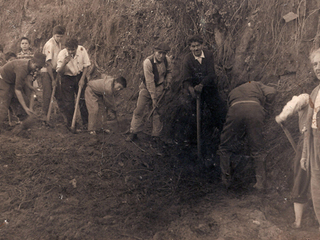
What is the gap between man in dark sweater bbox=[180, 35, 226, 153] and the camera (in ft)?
13.6

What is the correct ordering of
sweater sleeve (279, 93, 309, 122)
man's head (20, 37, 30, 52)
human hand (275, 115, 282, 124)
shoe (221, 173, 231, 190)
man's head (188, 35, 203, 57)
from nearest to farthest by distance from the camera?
sweater sleeve (279, 93, 309, 122)
human hand (275, 115, 282, 124)
shoe (221, 173, 231, 190)
man's head (188, 35, 203, 57)
man's head (20, 37, 30, 52)

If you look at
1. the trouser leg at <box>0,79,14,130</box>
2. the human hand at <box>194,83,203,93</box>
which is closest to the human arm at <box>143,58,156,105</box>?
the human hand at <box>194,83,203,93</box>

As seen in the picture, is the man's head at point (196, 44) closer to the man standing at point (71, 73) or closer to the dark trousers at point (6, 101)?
the man standing at point (71, 73)

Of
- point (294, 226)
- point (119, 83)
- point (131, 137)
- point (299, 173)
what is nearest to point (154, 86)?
point (119, 83)

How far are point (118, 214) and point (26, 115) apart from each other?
1.73m

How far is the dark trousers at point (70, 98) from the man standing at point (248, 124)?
1841 millimetres

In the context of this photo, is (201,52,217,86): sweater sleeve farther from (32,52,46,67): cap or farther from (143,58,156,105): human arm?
(32,52,46,67): cap

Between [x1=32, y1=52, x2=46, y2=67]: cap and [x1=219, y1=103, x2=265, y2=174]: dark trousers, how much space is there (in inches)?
96.5

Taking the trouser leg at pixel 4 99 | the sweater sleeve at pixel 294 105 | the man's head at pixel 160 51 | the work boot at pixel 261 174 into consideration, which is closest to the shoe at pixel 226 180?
the work boot at pixel 261 174

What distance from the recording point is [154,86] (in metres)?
4.20

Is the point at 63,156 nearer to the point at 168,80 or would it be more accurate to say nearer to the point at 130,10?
the point at 168,80

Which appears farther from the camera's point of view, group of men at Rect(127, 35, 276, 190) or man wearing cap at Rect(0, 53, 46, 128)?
man wearing cap at Rect(0, 53, 46, 128)

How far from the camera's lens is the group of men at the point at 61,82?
13.8ft

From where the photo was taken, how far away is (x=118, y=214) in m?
3.88
